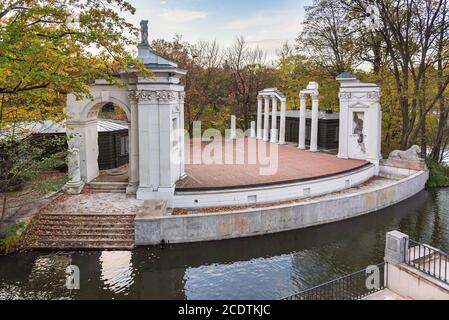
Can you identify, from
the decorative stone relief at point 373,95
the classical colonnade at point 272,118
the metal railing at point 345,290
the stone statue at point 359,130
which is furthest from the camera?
the classical colonnade at point 272,118

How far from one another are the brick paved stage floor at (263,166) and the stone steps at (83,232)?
11.9 feet

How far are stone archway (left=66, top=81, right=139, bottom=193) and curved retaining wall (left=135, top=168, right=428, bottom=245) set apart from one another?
4.13m

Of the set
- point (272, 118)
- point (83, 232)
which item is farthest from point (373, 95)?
point (83, 232)

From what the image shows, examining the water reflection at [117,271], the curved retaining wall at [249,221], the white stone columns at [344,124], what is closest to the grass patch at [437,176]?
the white stone columns at [344,124]

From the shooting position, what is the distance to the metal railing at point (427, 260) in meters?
10.3

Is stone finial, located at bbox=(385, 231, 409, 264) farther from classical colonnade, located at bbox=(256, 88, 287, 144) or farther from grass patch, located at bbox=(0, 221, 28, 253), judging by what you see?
classical colonnade, located at bbox=(256, 88, 287, 144)

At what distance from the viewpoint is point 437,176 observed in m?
27.9

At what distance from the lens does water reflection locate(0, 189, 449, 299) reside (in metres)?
11.8

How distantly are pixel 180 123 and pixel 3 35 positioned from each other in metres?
11.1

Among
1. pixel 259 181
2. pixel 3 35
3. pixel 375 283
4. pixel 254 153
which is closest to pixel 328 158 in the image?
pixel 254 153

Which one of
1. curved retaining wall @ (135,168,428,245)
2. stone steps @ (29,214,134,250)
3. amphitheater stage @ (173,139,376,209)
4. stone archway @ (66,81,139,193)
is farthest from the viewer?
stone archway @ (66,81,139,193)

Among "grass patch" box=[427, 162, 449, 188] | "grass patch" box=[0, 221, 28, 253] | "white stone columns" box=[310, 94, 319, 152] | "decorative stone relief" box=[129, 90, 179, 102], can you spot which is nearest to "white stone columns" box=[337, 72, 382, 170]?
"white stone columns" box=[310, 94, 319, 152]

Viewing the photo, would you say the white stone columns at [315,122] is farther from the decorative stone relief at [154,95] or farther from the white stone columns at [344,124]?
the decorative stone relief at [154,95]

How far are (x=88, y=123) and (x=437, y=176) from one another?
2341 centimetres
